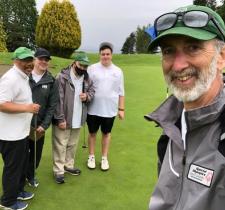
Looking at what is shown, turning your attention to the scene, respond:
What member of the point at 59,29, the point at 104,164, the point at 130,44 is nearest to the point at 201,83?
the point at 104,164

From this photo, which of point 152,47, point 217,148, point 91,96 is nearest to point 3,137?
point 91,96

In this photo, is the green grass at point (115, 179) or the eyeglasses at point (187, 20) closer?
the eyeglasses at point (187, 20)

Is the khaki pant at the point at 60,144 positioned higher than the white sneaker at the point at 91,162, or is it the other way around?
the khaki pant at the point at 60,144

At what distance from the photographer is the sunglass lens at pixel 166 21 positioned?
1.82m

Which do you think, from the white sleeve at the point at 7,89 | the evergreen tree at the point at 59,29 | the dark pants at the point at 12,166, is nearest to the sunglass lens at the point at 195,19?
the white sleeve at the point at 7,89

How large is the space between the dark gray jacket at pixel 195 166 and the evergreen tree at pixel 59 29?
28.8m

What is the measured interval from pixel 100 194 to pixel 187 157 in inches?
138

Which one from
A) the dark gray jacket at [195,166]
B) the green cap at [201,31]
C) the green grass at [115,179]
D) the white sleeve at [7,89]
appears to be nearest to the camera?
the dark gray jacket at [195,166]

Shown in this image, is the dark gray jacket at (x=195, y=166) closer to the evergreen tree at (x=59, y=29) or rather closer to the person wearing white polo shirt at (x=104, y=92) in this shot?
the person wearing white polo shirt at (x=104, y=92)

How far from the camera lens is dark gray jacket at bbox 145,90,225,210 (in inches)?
63.3

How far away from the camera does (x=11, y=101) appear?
420cm

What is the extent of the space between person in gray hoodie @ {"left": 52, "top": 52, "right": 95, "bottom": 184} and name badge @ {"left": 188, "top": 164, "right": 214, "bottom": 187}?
12.3 ft

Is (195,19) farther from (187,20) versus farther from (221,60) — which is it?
(221,60)

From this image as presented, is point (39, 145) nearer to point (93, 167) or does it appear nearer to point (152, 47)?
point (93, 167)
